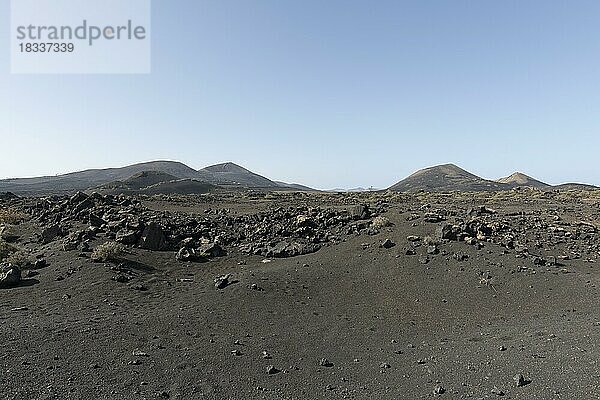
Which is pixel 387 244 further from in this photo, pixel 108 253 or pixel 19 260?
pixel 19 260

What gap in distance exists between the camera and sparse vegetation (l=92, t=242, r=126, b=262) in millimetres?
13539

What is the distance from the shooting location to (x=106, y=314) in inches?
384

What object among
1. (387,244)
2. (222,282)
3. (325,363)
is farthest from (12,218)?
(325,363)

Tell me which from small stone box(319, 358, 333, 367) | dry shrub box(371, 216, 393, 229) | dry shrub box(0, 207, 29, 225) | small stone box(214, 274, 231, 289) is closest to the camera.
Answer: small stone box(319, 358, 333, 367)

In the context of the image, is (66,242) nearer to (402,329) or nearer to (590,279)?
(402,329)

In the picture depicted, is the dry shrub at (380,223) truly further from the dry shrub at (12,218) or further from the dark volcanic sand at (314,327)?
the dry shrub at (12,218)

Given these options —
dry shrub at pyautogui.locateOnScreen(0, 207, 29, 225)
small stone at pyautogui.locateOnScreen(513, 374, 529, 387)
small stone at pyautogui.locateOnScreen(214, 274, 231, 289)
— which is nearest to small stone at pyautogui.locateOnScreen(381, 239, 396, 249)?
small stone at pyautogui.locateOnScreen(214, 274, 231, 289)

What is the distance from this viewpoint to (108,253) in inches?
539

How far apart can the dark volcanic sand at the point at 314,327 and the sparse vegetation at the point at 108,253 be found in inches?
12.8

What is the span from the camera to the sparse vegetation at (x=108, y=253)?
13539 mm

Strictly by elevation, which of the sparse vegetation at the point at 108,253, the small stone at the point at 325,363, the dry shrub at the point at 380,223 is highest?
the dry shrub at the point at 380,223

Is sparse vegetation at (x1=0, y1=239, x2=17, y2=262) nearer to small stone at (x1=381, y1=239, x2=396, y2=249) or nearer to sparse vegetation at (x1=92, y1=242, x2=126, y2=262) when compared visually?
sparse vegetation at (x1=92, y1=242, x2=126, y2=262)

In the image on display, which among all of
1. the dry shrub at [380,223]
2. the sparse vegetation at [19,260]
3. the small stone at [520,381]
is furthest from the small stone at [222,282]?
the small stone at [520,381]

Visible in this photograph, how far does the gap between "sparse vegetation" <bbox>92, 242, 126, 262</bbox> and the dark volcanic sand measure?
326 mm
